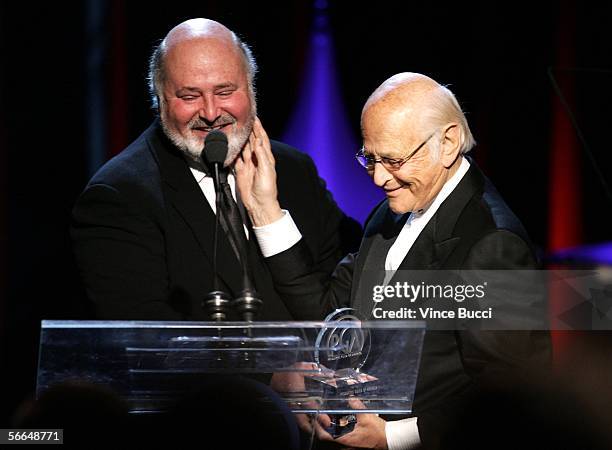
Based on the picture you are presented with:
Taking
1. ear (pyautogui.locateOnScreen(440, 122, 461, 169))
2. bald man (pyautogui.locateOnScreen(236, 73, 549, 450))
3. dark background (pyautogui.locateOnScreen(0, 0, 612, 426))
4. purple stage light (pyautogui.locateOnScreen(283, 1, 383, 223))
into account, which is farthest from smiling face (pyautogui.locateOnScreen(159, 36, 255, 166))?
purple stage light (pyautogui.locateOnScreen(283, 1, 383, 223))

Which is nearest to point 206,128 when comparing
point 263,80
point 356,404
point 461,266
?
point 461,266

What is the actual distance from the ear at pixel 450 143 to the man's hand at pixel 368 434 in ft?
2.27

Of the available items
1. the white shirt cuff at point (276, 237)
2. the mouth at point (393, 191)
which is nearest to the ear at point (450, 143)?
the mouth at point (393, 191)

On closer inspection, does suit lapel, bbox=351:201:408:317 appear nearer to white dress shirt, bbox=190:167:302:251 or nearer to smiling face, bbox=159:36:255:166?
white dress shirt, bbox=190:167:302:251

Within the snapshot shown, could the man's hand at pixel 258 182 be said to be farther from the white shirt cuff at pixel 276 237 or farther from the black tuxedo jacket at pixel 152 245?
the black tuxedo jacket at pixel 152 245

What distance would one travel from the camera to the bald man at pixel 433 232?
2271 millimetres

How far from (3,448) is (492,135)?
3214mm

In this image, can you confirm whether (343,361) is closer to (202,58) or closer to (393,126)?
(393,126)

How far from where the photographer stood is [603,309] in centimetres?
277

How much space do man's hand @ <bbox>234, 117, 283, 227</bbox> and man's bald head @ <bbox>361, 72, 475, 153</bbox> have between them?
46 centimetres

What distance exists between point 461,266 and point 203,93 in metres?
0.96

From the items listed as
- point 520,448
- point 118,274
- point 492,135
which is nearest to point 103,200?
point 118,274

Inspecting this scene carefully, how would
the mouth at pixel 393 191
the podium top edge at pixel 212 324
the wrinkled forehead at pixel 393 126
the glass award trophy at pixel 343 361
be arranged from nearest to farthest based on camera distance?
1. the podium top edge at pixel 212 324
2. the glass award trophy at pixel 343 361
3. the wrinkled forehead at pixel 393 126
4. the mouth at pixel 393 191

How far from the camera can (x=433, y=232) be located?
2.50m
